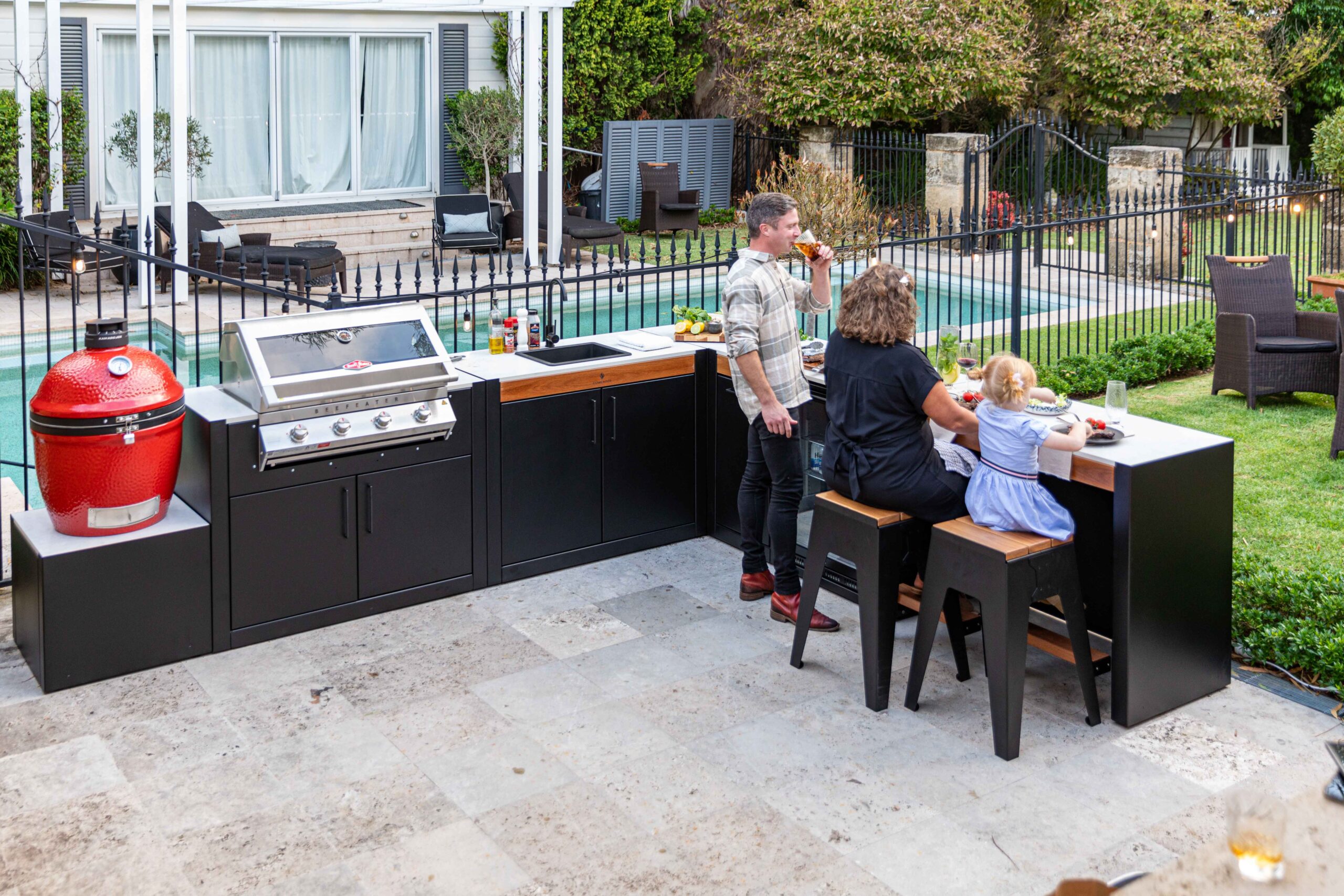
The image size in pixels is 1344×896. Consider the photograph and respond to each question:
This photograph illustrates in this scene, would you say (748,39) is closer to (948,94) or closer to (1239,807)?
(948,94)

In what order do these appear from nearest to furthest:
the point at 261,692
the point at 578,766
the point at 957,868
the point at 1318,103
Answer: the point at 957,868, the point at 578,766, the point at 261,692, the point at 1318,103

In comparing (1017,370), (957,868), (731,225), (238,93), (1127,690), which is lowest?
(957,868)

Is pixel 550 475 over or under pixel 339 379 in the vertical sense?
under

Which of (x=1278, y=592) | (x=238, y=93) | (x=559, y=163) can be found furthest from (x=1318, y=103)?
(x=1278, y=592)

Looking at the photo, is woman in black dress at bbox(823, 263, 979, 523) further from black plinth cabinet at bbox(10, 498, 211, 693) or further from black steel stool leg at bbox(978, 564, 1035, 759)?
black plinth cabinet at bbox(10, 498, 211, 693)

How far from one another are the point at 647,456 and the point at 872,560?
1821mm

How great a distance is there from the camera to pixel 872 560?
4.83 m

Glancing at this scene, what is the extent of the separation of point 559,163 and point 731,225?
220 inches

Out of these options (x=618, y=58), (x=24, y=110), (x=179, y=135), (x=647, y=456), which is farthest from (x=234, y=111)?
(x=647, y=456)

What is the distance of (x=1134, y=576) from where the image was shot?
14.9 feet

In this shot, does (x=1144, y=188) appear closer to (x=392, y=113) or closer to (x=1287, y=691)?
(x=392, y=113)

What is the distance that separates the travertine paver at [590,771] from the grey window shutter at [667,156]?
1317 centimetres

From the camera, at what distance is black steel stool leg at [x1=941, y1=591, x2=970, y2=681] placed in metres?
5.07

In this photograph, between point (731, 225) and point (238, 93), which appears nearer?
point (238, 93)
